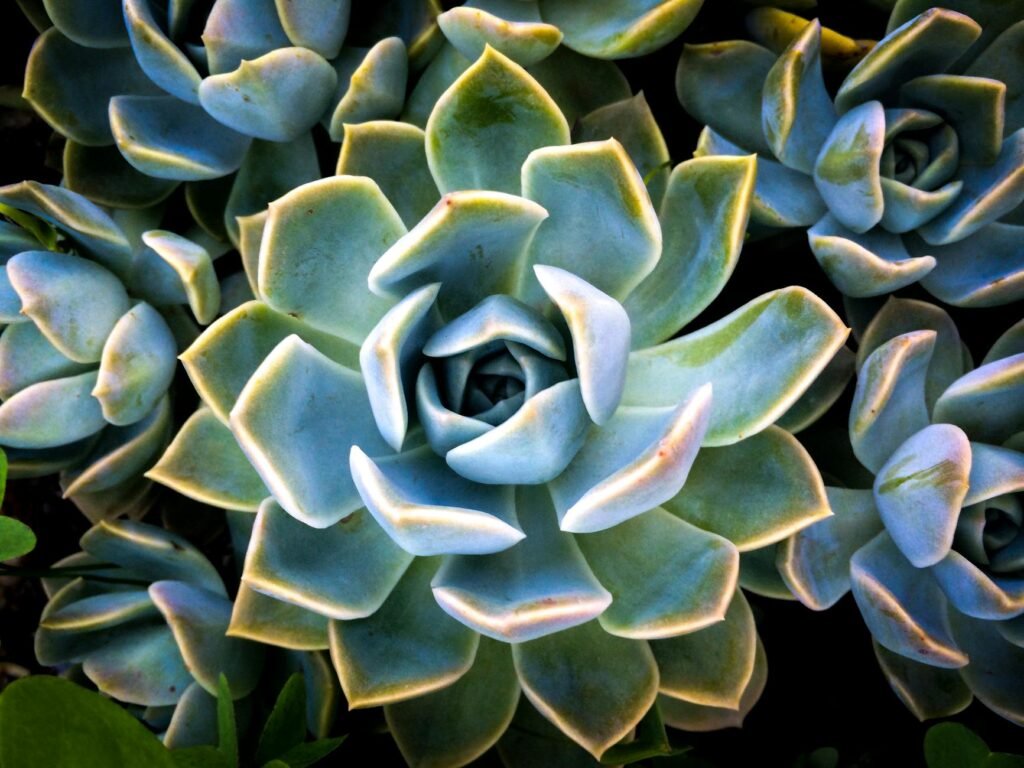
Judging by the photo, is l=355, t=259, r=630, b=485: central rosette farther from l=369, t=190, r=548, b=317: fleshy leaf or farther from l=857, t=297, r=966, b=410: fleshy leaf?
l=857, t=297, r=966, b=410: fleshy leaf

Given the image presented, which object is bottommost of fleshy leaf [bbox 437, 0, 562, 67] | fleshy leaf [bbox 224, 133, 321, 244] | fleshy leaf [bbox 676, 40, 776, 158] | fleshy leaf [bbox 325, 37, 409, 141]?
fleshy leaf [bbox 224, 133, 321, 244]

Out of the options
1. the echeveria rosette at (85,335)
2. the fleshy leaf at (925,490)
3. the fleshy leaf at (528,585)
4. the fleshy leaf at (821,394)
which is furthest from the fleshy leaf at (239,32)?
the fleshy leaf at (925,490)

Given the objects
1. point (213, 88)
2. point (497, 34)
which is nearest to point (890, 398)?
point (497, 34)

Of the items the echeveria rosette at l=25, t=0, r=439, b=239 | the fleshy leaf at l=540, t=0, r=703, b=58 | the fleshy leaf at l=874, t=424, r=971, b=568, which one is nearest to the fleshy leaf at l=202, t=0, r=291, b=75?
the echeveria rosette at l=25, t=0, r=439, b=239

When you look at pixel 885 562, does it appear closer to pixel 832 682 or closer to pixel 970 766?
pixel 970 766

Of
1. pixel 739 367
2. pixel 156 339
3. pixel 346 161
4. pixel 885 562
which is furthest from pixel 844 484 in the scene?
pixel 156 339

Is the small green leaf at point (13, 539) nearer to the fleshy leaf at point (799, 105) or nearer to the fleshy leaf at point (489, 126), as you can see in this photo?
the fleshy leaf at point (489, 126)

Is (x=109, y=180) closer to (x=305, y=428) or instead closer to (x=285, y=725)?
(x=305, y=428)
